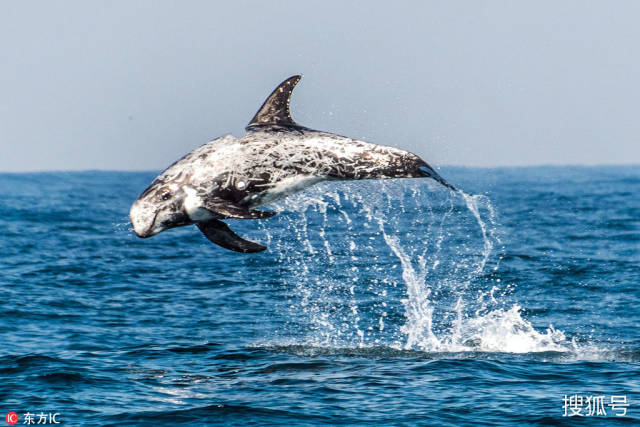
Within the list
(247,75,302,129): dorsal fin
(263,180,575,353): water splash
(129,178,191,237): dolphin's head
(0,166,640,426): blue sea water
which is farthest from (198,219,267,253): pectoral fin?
(0,166,640,426): blue sea water

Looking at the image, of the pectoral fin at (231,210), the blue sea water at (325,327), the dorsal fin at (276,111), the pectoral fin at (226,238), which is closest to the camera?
the pectoral fin at (231,210)

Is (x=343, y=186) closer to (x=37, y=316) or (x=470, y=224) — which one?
(x=37, y=316)

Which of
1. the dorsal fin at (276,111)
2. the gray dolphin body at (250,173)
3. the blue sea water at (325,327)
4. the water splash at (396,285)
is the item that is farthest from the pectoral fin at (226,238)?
the blue sea water at (325,327)

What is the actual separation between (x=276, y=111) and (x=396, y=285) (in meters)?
15.7

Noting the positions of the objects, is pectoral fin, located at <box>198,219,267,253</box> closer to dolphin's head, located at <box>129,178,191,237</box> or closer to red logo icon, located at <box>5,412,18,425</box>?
dolphin's head, located at <box>129,178,191,237</box>

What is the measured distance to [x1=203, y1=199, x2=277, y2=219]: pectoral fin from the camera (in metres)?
12.7

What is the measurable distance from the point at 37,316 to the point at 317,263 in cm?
1331

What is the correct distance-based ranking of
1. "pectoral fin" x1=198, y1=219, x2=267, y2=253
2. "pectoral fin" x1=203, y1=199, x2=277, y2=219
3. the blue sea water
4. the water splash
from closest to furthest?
1. "pectoral fin" x1=203, y1=199, x2=277, y2=219
2. "pectoral fin" x1=198, y1=219, x2=267, y2=253
3. the blue sea water
4. the water splash

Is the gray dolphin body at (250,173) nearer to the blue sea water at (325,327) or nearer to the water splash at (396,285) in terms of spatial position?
the water splash at (396,285)

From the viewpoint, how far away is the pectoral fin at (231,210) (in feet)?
41.8

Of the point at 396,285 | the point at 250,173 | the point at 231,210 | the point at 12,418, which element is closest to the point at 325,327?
the point at 396,285

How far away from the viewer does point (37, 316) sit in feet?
79.8

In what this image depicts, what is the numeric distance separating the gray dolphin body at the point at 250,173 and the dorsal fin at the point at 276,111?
0.77 ft

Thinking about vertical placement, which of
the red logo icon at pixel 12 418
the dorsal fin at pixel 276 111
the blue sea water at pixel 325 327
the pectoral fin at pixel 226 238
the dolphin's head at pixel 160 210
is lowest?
the red logo icon at pixel 12 418
